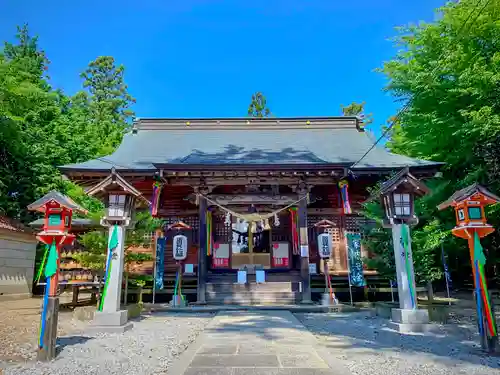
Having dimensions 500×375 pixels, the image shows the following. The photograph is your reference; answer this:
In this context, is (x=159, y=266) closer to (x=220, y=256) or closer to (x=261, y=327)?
(x=220, y=256)

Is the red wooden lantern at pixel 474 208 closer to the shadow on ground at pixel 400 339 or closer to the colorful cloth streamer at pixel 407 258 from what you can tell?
the shadow on ground at pixel 400 339

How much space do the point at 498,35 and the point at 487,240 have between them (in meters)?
5.85

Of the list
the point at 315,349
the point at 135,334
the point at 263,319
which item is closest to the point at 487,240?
the point at 263,319

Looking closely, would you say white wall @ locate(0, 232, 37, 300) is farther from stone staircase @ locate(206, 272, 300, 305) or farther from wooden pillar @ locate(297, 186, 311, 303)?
wooden pillar @ locate(297, 186, 311, 303)

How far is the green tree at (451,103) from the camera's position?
8758 millimetres

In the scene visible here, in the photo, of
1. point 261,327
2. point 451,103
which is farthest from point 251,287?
point 451,103

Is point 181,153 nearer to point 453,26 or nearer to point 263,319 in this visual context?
point 263,319

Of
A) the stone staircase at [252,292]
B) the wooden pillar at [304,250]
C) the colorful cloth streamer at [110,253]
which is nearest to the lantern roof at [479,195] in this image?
the wooden pillar at [304,250]

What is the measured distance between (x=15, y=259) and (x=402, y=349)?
13620 millimetres

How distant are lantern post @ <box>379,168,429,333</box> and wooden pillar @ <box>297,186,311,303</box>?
3.20m

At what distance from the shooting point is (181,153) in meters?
13.1

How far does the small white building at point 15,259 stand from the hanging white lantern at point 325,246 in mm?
10895

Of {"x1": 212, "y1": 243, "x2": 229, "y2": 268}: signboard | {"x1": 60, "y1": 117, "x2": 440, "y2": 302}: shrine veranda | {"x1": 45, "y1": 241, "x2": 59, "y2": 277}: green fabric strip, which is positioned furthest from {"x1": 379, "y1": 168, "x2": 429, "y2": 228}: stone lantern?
{"x1": 212, "y1": 243, "x2": 229, "y2": 268}: signboard

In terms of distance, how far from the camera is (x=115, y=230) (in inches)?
298
